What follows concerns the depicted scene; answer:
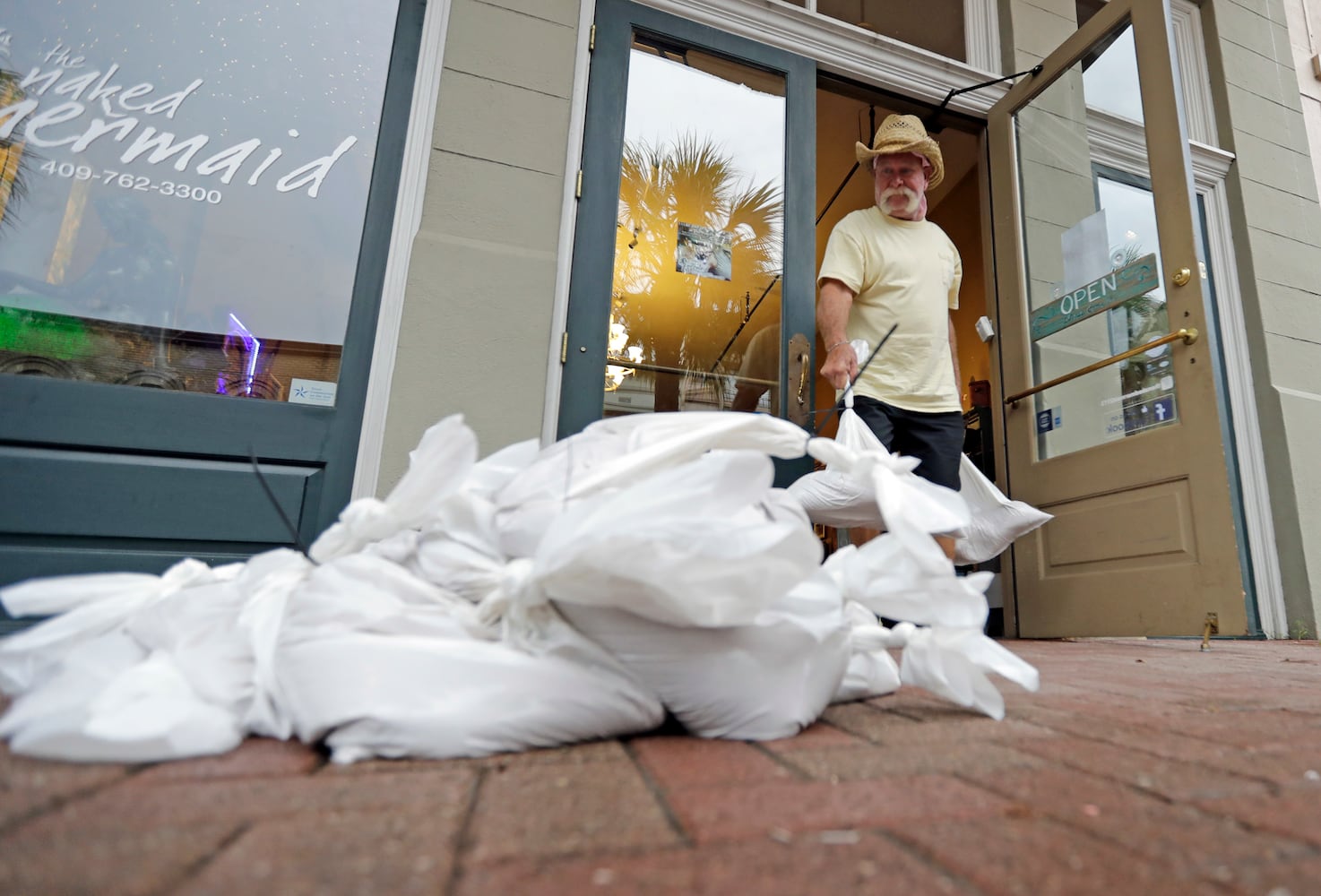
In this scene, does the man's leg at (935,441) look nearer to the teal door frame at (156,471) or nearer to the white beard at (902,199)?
Answer: the white beard at (902,199)

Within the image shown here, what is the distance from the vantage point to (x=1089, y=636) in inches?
110

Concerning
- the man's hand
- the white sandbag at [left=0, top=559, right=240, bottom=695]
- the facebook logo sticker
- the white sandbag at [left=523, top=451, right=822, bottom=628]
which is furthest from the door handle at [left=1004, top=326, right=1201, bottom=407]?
the white sandbag at [left=0, top=559, right=240, bottom=695]

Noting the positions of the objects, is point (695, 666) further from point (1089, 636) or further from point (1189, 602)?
point (1089, 636)

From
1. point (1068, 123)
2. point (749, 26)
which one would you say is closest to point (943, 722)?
point (749, 26)

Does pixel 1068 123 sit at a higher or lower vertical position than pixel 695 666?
higher

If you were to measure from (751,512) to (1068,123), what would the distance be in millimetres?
3256

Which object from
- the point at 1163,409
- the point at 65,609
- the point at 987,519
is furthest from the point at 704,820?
the point at 1163,409

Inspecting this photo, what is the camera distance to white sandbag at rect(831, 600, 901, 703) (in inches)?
40.6

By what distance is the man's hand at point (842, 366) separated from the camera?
229 cm

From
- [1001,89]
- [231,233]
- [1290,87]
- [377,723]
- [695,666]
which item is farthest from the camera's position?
[1290,87]

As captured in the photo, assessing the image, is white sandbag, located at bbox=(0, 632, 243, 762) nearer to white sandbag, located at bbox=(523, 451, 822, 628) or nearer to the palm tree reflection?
white sandbag, located at bbox=(523, 451, 822, 628)

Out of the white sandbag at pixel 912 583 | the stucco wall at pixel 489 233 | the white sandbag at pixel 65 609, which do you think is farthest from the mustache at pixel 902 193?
the white sandbag at pixel 65 609

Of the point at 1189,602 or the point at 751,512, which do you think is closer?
the point at 751,512

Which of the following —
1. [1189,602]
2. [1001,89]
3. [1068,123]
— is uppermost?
[1001,89]
